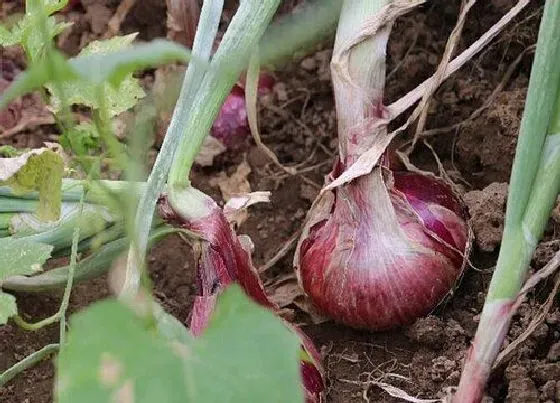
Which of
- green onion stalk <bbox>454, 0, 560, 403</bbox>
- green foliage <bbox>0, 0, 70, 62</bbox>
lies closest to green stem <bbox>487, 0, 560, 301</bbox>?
green onion stalk <bbox>454, 0, 560, 403</bbox>

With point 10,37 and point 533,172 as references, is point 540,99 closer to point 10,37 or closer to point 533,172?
point 533,172

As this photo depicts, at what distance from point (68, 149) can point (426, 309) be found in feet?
2.08

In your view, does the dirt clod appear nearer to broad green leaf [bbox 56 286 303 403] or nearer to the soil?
the soil

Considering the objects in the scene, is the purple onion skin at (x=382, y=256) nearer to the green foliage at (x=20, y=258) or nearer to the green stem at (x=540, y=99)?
the green stem at (x=540, y=99)

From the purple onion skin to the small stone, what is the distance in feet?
0.51

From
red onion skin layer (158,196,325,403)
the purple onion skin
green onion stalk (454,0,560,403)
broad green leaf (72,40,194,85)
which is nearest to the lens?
broad green leaf (72,40,194,85)

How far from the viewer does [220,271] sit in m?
1.14

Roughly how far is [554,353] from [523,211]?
235 mm

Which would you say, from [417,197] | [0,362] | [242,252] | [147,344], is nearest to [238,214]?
[242,252]

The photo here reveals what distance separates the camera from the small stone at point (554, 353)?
117 cm

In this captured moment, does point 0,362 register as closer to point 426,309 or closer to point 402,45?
point 426,309

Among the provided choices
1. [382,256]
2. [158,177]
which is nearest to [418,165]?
[382,256]

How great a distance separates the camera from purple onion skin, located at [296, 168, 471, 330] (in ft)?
4.07

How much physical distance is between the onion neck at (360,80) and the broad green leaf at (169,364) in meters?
0.62
